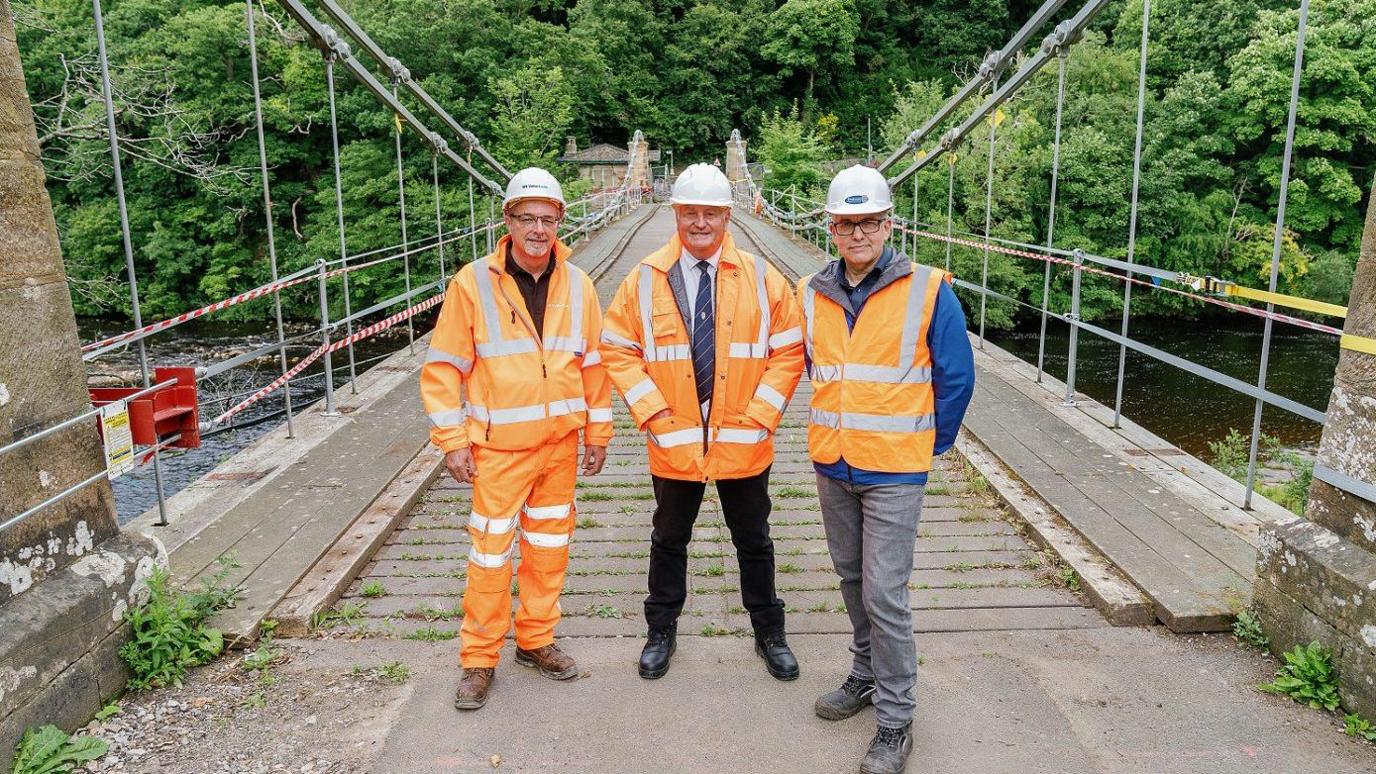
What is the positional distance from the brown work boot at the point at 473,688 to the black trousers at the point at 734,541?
548mm

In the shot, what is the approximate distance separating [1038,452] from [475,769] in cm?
353

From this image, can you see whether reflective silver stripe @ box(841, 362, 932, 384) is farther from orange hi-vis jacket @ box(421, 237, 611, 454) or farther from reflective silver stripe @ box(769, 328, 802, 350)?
orange hi-vis jacket @ box(421, 237, 611, 454)

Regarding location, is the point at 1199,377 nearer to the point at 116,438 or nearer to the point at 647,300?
the point at 647,300

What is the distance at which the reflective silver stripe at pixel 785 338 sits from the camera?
3008 mm

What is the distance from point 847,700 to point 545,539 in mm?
1039

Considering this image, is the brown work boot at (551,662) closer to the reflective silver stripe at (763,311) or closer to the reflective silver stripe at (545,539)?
the reflective silver stripe at (545,539)

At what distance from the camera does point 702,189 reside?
2887mm

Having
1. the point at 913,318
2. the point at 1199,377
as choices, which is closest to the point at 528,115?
the point at 1199,377

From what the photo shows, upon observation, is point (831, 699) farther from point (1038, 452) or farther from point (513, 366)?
point (1038, 452)

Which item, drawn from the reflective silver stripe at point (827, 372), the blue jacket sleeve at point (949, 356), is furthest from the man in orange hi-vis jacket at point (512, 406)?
the blue jacket sleeve at point (949, 356)

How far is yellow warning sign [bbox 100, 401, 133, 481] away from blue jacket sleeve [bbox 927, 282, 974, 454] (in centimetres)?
250

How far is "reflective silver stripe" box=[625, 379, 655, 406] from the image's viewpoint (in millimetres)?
2971

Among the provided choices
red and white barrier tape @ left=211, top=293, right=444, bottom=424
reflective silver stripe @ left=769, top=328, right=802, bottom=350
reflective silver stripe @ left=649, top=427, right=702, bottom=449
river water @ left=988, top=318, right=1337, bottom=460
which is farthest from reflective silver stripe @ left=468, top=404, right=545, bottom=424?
river water @ left=988, top=318, right=1337, bottom=460

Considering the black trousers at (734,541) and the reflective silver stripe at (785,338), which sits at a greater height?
the reflective silver stripe at (785,338)
